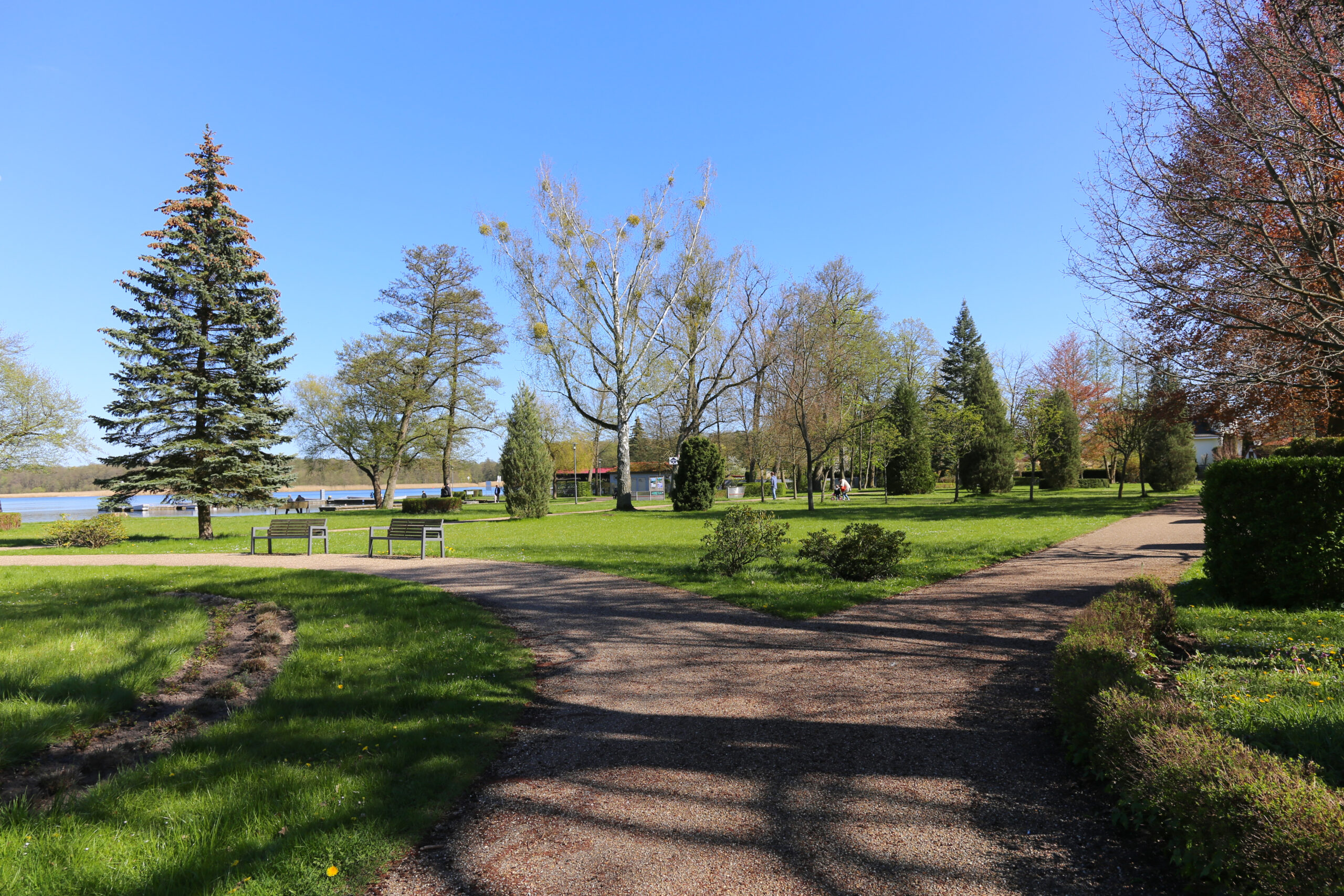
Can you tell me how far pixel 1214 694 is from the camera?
13.7ft

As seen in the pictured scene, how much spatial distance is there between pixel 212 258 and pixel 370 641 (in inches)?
739

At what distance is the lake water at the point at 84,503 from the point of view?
2806cm

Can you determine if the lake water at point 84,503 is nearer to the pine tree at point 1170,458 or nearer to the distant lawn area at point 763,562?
A: the distant lawn area at point 763,562

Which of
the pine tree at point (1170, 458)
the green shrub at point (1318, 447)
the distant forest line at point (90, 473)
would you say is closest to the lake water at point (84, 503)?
the distant forest line at point (90, 473)

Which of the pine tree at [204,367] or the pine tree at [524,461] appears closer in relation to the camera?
the pine tree at [204,367]

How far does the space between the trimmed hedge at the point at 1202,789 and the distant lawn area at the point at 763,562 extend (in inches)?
157

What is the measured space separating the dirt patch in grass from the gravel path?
231 cm

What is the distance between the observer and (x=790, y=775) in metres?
3.65

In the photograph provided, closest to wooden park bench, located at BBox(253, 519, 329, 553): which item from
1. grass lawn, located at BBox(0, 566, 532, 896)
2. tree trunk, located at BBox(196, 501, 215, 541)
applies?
tree trunk, located at BBox(196, 501, 215, 541)

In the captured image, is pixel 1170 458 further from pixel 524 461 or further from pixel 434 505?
pixel 434 505

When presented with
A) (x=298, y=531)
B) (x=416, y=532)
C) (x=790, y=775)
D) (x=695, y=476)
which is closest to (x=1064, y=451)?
(x=695, y=476)

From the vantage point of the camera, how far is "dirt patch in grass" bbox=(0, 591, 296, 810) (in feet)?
12.6

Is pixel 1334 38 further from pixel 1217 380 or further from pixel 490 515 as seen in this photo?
pixel 490 515

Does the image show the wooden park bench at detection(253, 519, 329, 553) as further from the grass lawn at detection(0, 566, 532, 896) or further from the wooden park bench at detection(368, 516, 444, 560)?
the grass lawn at detection(0, 566, 532, 896)
